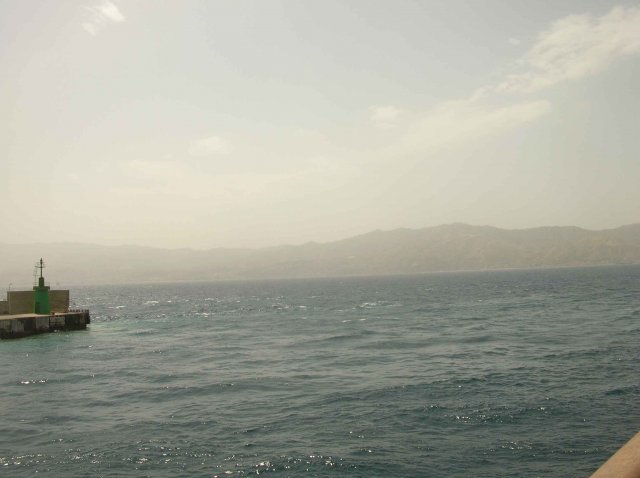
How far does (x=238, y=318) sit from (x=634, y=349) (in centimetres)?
5967

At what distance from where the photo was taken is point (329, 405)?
26625mm

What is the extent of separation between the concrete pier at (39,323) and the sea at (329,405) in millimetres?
8045

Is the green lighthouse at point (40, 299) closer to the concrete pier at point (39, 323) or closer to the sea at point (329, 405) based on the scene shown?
the concrete pier at point (39, 323)

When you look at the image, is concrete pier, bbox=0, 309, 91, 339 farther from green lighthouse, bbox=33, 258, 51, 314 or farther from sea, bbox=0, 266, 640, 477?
sea, bbox=0, 266, 640, 477

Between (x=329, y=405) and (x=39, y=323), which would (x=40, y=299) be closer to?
(x=39, y=323)

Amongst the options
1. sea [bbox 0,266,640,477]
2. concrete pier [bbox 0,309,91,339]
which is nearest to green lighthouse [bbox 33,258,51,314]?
concrete pier [bbox 0,309,91,339]

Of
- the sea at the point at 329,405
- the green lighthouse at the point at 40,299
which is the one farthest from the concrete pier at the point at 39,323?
the sea at the point at 329,405

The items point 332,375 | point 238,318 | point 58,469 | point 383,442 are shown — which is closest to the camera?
point 58,469

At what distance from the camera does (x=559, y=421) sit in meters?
22.5

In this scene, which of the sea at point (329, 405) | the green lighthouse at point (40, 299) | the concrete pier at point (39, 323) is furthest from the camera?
the green lighthouse at point (40, 299)

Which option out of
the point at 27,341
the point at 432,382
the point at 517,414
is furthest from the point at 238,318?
the point at 517,414

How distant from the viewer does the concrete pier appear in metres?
60.8

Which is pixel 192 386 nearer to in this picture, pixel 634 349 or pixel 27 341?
pixel 634 349

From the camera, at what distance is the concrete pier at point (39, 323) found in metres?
60.8
